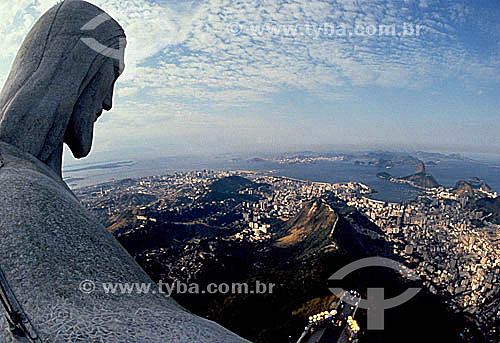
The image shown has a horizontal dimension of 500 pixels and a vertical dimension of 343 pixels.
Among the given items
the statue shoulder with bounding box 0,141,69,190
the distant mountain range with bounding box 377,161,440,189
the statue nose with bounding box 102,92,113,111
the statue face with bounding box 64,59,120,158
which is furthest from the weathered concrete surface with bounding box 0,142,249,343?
the distant mountain range with bounding box 377,161,440,189

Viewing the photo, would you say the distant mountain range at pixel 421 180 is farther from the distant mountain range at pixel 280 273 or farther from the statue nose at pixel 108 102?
the statue nose at pixel 108 102

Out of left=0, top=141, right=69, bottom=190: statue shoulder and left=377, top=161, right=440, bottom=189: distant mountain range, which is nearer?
left=0, top=141, right=69, bottom=190: statue shoulder

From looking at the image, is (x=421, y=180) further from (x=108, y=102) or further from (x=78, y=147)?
(x=78, y=147)

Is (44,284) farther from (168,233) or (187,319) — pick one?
(168,233)

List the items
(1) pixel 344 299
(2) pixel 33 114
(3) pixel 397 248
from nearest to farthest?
1. (2) pixel 33 114
2. (1) pixel 344 299
3. (3) pixel 397 248

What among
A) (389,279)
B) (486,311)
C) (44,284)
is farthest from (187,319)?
(486,311)

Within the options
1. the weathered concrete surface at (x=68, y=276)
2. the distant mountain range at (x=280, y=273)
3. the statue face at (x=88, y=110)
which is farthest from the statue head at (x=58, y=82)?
the distant mountain range at (x=280, y=273)

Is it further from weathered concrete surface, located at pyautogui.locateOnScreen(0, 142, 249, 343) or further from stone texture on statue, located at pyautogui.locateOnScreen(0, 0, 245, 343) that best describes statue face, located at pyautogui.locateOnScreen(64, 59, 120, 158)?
weathered concrete surface, located at pyautogui.locateOnScreen(0, 142, 249, 343)
